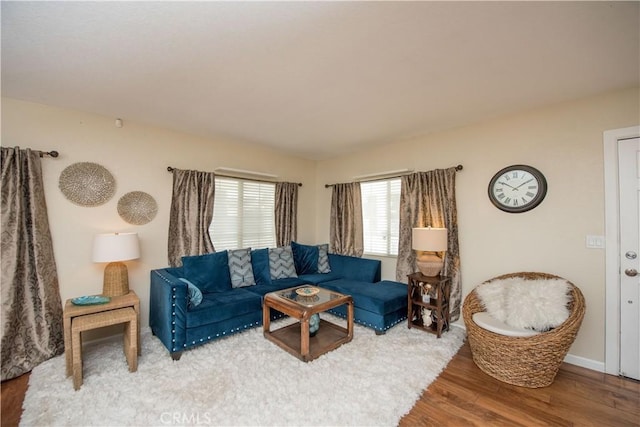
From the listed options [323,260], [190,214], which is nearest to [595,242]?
[323,260]

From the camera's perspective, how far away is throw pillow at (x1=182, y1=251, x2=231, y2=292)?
10.6 feet

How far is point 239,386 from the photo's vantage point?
213 centimetres

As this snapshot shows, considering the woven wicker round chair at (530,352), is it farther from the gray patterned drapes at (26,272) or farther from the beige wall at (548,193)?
the gray patterned drapes at (26,272)

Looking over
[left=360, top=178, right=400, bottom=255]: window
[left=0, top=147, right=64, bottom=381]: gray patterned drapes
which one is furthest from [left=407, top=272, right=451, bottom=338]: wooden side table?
[left=0, top=147, right=64, bottom=381]: gray patterned drapes

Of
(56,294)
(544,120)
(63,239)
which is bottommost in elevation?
(56,294)

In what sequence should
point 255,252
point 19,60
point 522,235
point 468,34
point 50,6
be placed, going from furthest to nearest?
point 255,252
point 522,235
point 19,60
point 468,34
point 50,6

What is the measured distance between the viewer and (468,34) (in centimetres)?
163

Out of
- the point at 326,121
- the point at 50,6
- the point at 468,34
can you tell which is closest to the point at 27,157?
the point at 50,6

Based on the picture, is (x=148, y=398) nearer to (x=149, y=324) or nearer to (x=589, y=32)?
(x=149, y=324)

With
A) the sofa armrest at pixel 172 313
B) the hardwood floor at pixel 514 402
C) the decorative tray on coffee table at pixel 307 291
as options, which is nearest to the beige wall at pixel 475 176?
the hardwood floor at pixel 514 402

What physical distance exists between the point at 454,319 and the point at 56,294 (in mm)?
4302

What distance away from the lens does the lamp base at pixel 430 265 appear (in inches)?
124

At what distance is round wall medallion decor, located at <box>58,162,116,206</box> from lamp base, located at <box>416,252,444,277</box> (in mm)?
3629

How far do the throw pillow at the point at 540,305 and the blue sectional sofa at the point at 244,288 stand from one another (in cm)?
118
